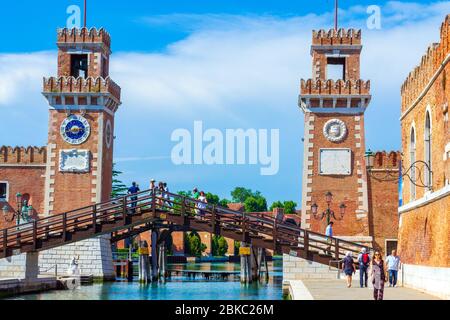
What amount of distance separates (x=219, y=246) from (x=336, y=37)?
72706mm

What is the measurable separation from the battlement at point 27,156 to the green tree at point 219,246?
67552 mm

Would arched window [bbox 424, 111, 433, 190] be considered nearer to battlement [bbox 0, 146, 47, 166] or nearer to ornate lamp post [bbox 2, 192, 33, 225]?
ornate lamp post [bbox 2, 192, 33, 225]

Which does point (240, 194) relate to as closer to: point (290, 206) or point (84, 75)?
point (290, 206)

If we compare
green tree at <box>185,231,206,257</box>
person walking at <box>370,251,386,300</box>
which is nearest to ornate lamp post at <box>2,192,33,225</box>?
person walking at <box>370,251,386,300</box>

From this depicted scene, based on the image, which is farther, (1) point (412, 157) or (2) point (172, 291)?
(2) point (172, 291)

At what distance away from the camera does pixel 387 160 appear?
50.6m

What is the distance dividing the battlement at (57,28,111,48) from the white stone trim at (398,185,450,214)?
2108 centimetres

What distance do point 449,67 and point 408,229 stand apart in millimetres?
8567

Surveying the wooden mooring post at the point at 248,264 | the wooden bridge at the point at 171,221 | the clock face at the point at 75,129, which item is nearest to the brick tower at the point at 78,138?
the clock face at the point at 75,129

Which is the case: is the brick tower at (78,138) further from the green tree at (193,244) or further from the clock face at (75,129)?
the green tree at (193,244)

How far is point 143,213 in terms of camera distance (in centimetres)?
3756

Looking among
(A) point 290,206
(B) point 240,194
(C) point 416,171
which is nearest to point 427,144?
(C) point 416,171
